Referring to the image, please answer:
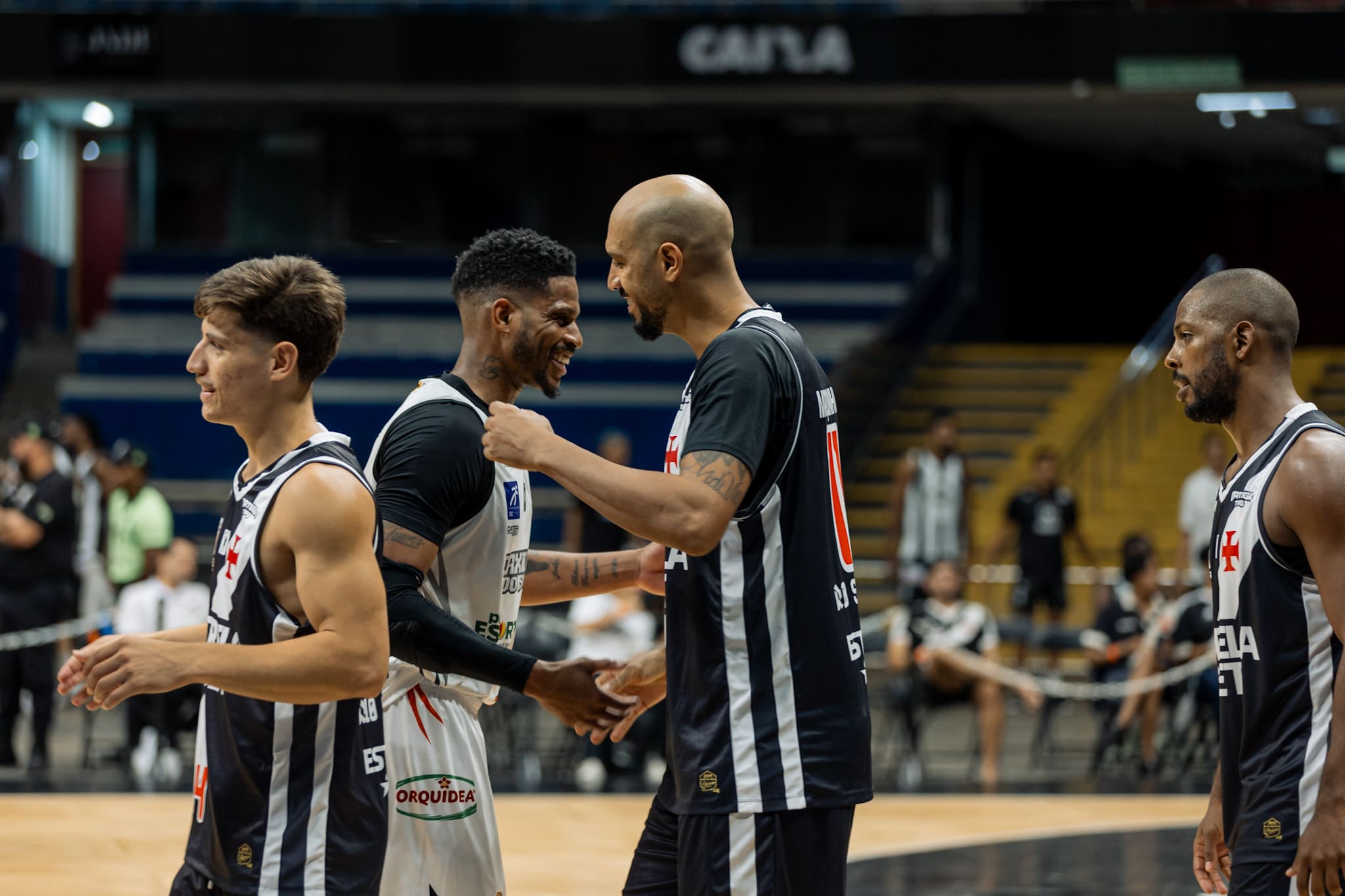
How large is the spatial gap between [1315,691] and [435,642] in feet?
5.73

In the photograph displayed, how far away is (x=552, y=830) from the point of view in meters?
7.96

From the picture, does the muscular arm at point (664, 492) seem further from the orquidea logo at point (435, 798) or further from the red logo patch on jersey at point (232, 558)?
the orquidea logo at point (435, 798)

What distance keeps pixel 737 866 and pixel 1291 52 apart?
15.1 metres

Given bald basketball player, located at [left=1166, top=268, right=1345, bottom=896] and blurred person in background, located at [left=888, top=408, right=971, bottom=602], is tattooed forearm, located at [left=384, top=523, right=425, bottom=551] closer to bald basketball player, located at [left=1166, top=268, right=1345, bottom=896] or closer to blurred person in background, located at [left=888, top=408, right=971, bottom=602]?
bald basketball player, located at [left=1166, top=268, right=1345, bottom=896]

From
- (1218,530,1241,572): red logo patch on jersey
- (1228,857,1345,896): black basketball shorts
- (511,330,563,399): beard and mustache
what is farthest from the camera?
(511,330,563,399): beard and mustache

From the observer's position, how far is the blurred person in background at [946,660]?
9.73 meters

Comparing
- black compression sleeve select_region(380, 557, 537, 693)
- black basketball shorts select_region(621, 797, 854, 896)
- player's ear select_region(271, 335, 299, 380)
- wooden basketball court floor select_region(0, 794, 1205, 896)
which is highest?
player's ear select_region(271, 335, 299, 380)

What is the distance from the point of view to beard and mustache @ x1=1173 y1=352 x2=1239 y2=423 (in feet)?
11.3

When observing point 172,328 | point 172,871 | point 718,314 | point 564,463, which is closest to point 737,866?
point 564,463

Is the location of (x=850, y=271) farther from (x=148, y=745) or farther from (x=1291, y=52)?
(x=148, y=745)

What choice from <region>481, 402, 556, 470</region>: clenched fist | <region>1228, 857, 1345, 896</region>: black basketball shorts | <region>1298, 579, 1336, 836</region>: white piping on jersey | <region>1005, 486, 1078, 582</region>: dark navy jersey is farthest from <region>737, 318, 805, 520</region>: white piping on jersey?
<region>1005, 486, 1078, 582</region>: dark navy jersey

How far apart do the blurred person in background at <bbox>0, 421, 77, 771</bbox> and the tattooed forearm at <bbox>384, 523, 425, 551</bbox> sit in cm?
719

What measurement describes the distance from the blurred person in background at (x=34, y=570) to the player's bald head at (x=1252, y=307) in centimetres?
804

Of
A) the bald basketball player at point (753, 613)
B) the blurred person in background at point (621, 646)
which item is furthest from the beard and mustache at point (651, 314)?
the blurred person in background at point (621, 646)
